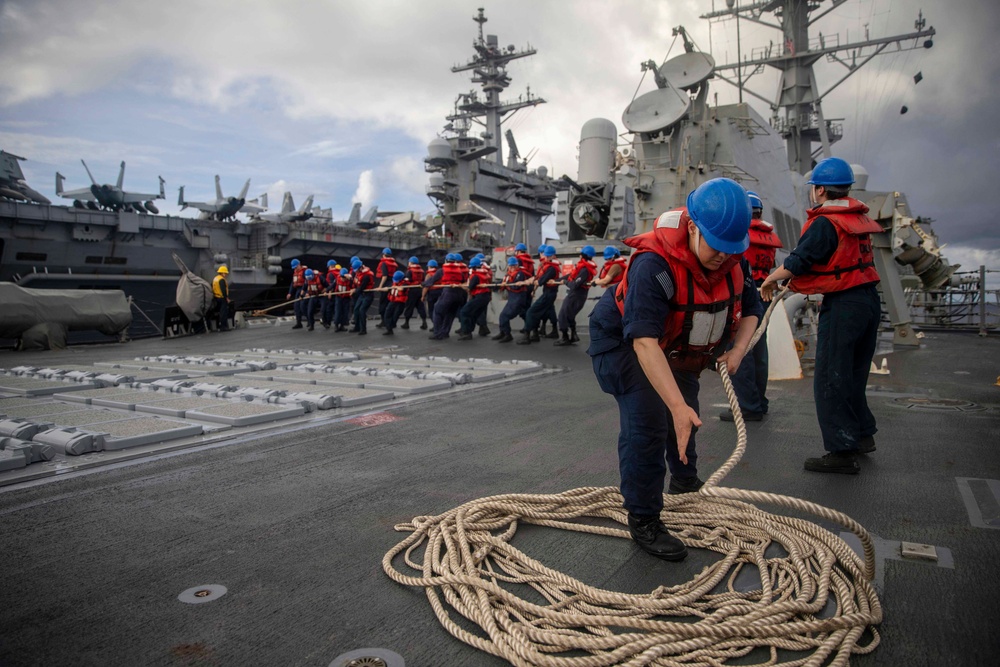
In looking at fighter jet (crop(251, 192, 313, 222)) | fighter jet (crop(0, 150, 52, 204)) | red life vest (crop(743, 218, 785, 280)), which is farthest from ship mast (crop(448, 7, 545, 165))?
red life vest (crop(743, 218, 785, 280))

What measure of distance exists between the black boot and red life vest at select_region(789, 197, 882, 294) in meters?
1.83

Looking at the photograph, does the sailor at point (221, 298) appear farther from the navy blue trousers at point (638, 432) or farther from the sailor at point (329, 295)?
the navy blue trousers at point (638, 432)

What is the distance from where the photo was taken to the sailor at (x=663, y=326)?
2.20 metres

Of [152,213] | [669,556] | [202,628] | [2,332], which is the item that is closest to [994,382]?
[669,556]

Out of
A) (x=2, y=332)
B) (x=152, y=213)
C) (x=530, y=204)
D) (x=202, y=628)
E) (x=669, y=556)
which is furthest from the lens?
(x=530, y=204)

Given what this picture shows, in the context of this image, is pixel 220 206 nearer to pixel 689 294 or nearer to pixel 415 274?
pixel 415 274

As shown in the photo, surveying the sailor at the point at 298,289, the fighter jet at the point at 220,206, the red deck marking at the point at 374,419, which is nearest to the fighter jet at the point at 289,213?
the fighter jet at the point at 220,206

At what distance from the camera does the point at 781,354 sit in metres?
7.45

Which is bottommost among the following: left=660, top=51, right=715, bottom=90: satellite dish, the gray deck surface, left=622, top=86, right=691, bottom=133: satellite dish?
the gray deck surface

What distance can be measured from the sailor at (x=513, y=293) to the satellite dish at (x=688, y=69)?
6.79m

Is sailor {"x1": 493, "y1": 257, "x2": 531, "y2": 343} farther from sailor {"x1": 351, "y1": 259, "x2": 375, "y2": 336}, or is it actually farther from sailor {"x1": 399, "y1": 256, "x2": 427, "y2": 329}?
sailor {"x1": 351, "y1": 259, "x2": 375, "y2": 336}

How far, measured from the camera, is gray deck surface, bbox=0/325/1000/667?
1.74 meters

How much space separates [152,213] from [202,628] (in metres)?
37.3

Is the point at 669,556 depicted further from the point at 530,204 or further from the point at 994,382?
the point at 530,204
